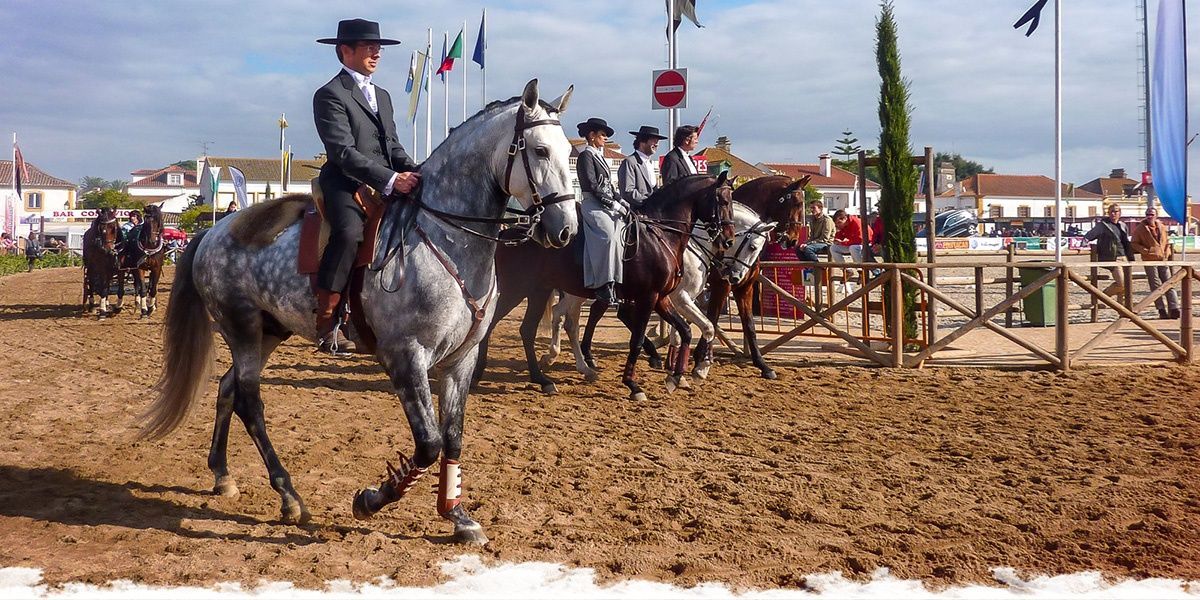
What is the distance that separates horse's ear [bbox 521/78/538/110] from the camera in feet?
15.9

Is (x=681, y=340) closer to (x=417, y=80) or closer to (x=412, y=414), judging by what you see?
(x=412, y=414)

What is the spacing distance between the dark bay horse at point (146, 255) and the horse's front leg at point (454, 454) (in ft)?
51.0

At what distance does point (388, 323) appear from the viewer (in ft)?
16.9

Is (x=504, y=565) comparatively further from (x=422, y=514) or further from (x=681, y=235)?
(x=681, y=235)

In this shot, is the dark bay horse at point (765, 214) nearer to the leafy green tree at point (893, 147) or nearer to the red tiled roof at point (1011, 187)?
the leafy green tree at point (893, 147)

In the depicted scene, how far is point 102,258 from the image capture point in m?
18.9

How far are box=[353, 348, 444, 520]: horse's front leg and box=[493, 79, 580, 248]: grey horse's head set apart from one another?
3.09 feet

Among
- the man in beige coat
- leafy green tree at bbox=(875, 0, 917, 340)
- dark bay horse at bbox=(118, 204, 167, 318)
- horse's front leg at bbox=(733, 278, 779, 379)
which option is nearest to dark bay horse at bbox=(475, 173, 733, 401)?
horse's front leg at bbox=(733, 278, 779, 379)

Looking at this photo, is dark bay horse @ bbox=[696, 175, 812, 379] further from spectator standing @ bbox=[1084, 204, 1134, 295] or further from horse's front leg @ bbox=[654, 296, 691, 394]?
spectator standing @ bbox=[1084, 204, 1134, 295]

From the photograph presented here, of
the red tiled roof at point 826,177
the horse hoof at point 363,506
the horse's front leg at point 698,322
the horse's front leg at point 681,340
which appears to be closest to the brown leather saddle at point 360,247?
the horse hoof at point 363,506

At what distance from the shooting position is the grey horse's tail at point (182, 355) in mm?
6383

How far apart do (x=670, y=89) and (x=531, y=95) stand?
33.3ft

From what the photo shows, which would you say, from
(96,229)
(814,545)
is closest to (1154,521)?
(814,545)

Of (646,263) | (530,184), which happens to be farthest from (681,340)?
(530,184)
